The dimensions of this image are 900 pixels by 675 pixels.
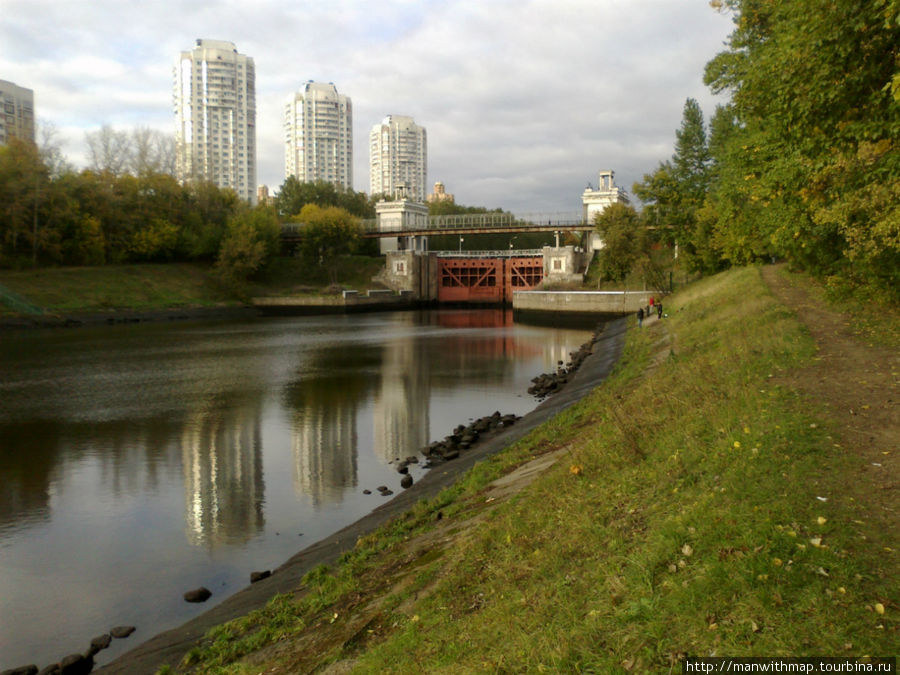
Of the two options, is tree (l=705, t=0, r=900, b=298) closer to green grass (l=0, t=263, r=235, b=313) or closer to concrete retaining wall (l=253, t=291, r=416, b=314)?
green grass (l=0, t=263, r=235, b=313)

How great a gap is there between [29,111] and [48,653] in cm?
14836

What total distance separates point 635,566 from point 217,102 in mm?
180783

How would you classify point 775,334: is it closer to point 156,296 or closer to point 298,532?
point 298,532

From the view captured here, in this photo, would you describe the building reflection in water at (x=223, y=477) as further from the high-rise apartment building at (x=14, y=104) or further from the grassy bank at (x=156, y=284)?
the high-rise apartment building at (x=14, y=104)

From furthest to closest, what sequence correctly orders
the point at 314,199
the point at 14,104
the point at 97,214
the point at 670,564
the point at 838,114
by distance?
1. the point at 14,104
2. the point at 314,199
3. the point at 97,214
4. the point at 838,114
5. the point at 670,564

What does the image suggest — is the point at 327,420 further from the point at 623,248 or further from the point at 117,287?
the point at 117,287

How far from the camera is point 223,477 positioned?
15.1m

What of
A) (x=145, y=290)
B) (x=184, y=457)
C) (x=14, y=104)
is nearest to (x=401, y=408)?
(x=184, y=457)

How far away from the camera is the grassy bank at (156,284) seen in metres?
54.4

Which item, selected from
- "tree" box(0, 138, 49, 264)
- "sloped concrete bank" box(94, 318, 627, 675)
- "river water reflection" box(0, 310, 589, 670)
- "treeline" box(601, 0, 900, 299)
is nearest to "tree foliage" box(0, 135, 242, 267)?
"tree" box(0, 138, 49, 264)

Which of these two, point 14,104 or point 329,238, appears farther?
point 14,104

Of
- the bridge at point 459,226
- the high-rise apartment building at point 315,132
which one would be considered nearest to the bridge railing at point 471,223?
the bridge at point 459,226

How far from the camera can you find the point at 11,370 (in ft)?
99.6

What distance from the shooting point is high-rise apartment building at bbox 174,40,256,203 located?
16388cm
